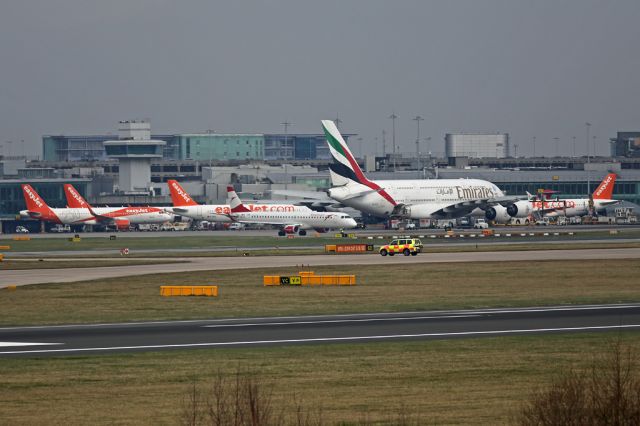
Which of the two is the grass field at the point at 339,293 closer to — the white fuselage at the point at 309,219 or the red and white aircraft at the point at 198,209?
the white fuselage at the point at 309,219

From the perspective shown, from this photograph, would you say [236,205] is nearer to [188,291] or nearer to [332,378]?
[188,291]

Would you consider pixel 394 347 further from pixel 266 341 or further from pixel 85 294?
pixel 85 294

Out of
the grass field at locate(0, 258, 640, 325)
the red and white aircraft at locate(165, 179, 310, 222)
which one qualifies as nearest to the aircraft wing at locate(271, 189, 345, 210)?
the red and white aircraft at locate(165, 179, 310, 222)

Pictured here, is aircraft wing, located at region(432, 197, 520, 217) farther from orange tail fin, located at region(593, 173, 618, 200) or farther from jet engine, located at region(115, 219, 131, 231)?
jet engine, located at region(115, 219, 131, 231)

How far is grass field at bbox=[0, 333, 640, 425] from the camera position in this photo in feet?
88.9

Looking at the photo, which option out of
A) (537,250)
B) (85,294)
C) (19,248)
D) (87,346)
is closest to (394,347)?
(87,346)

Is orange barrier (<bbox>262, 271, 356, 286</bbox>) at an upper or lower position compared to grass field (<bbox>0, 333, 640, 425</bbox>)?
upper

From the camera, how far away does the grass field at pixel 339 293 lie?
5350cm

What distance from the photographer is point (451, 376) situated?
32.3 m

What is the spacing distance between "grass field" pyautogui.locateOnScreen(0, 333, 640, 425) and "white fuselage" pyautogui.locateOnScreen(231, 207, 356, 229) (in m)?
107

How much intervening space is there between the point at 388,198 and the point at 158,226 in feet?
175

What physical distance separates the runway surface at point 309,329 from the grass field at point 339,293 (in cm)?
323

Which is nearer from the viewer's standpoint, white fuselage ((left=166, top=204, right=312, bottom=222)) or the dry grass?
the dry grass

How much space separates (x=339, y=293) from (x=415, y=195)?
89238 mm
